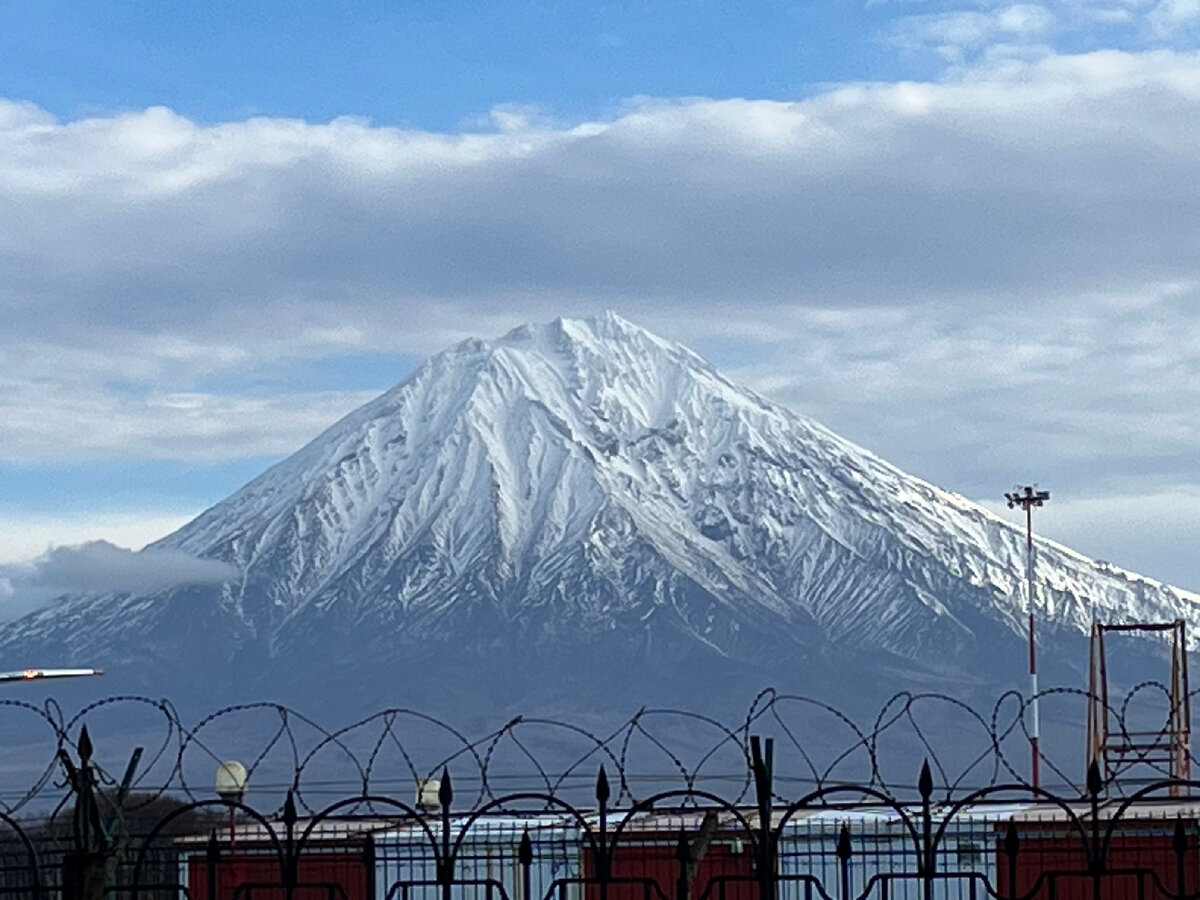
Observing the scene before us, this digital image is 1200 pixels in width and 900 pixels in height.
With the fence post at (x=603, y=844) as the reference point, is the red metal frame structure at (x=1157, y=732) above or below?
above

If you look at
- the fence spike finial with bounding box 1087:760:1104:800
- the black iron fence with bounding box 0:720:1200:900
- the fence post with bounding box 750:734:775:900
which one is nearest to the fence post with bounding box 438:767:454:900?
the black iron fence with bounding box 0:720:1200:900

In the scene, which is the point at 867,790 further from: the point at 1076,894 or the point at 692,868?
the point at 1076,894

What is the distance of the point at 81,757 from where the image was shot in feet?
47.8

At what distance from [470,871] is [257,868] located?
3706mm

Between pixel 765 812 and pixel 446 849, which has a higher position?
pixel 765 812

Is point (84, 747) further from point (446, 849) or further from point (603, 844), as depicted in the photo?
point (603, 844)

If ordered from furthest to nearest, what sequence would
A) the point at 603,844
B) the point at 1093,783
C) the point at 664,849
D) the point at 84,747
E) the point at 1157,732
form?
the point at 1157,732 → the point at 664,849 → the point at 603,844 → the point at 1093,783 → the point at 84,747

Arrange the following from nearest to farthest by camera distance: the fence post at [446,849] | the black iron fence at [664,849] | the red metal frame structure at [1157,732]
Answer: the fence post at [446,849] < the black iron fence at [664,849] < the red metal frame structure at [1157,732]

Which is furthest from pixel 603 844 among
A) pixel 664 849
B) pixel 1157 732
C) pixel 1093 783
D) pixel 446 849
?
pixel 1157 732

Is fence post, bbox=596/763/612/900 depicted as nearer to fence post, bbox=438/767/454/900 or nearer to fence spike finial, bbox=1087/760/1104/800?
fence post, bbox=438/767/454/900

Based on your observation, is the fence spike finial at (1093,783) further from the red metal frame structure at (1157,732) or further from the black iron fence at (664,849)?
the red metal frame structure at (1157,732)

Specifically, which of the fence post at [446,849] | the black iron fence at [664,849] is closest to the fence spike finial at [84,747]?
the black iron fence at [664,849]

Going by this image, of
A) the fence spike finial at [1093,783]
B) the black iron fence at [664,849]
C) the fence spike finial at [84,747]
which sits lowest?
the black iron fence at [664,849]

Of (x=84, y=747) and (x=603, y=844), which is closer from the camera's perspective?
(x=84, y=747)
